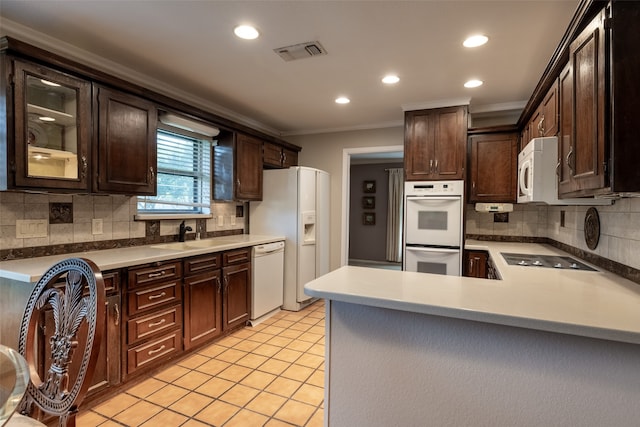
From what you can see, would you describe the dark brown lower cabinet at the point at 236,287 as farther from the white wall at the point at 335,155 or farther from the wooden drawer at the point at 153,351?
the white wall at the point at 335,155

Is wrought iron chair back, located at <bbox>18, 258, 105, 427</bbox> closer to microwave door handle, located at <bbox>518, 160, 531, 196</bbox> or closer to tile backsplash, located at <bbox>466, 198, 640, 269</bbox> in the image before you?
tile backsplash, located at <bbox>466, 198, 640, 269</bbox>

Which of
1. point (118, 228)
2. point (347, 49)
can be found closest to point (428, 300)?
point (347, 49)

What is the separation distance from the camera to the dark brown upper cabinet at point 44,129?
1836 millimetres

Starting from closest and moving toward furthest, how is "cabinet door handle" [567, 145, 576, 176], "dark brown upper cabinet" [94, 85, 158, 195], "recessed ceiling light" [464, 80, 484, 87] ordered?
1. "cabinet door handle" [567, 145, 576, 176]
2. "dark brown upper cabinet" [94, 85, 158, 195]
3. "recessed ceiling light" [464, 80, 484, 87]

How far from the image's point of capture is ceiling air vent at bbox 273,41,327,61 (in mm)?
2307

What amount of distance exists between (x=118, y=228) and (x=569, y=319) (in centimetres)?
301

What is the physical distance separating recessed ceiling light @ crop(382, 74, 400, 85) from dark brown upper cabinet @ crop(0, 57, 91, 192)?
2.31m

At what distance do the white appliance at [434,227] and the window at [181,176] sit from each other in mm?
2312

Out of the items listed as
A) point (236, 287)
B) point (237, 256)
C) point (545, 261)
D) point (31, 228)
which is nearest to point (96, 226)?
point (31, 228)

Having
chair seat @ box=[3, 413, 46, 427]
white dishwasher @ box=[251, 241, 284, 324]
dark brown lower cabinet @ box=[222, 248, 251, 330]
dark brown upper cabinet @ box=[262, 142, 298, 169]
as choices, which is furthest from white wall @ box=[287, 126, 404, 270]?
chair seat @ box=[3, 413, 46, 427]

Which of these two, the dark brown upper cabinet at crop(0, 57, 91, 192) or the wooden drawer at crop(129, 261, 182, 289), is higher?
the dark brown upper cabinet at crop(0, 57, 91, 192)

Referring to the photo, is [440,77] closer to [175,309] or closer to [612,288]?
[612,288]

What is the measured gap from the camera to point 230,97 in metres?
3.44

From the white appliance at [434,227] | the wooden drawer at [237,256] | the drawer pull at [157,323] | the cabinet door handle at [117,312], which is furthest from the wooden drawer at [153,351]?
the white appliance at [434,227]
